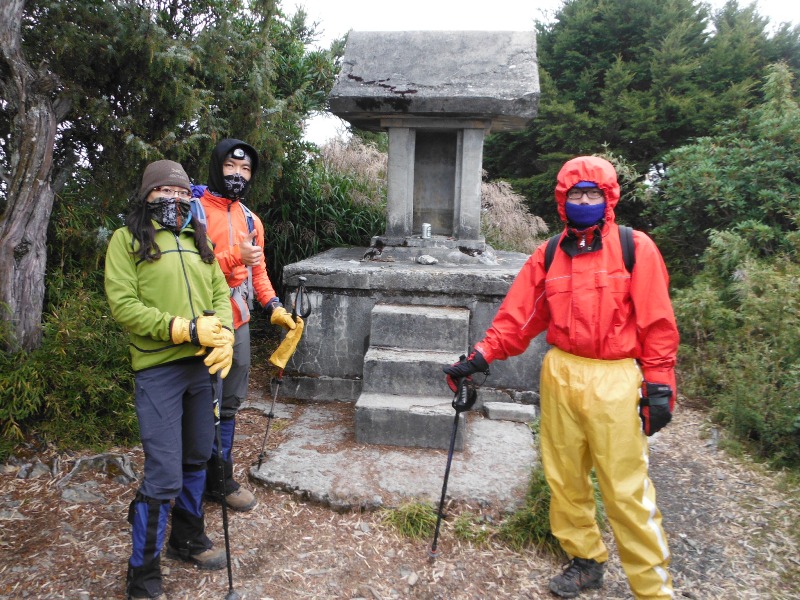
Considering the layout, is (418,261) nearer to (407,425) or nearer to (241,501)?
(407,425)

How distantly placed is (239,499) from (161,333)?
1.39m

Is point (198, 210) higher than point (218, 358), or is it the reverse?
point (198, 210)

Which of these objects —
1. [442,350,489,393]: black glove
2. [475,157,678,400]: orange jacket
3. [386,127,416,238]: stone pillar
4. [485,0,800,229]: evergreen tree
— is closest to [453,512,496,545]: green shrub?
[442,350,489,393]: black glove

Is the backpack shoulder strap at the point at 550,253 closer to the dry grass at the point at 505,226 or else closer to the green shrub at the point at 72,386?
the green shrub at the point at 72,386

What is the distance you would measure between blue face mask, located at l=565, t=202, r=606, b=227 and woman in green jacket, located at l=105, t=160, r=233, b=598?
5.40 ft

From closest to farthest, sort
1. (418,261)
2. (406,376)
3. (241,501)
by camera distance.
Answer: (241,501) < (406,376) < (418,261)

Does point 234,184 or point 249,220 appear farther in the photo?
point 249,220

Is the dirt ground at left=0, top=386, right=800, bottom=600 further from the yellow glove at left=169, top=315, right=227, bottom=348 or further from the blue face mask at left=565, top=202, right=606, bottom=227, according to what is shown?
the blue face mask at left=565, top=202, right=606, bottom=227

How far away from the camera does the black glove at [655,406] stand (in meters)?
2.44

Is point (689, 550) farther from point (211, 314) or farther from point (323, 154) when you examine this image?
point (323, 154)

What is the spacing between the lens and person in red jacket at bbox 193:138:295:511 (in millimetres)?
3238

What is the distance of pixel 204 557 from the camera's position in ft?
9.48

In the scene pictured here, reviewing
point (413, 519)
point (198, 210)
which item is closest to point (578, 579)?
point (413, 519)

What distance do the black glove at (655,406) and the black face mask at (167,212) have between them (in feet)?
Answer: 7.20
